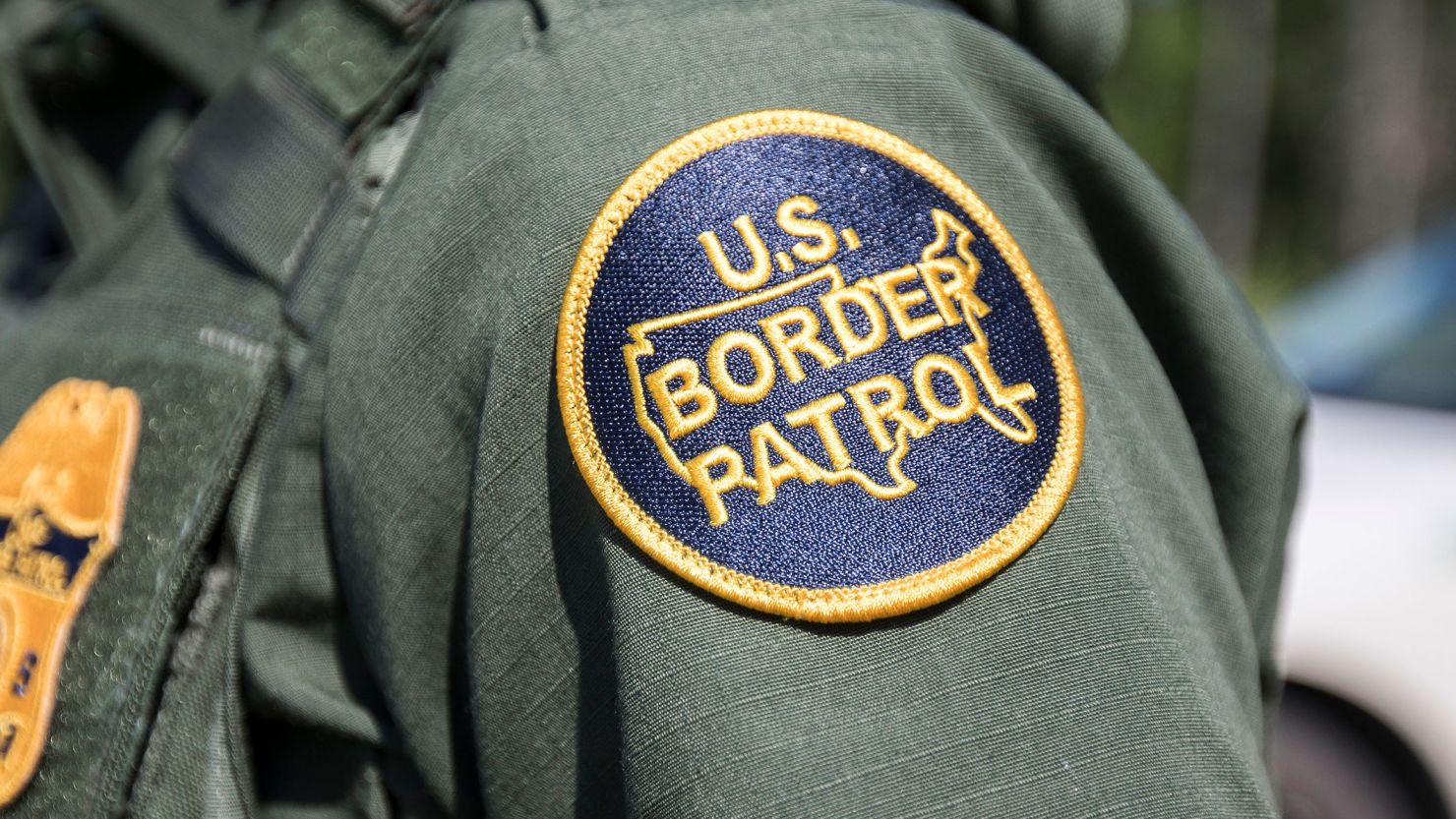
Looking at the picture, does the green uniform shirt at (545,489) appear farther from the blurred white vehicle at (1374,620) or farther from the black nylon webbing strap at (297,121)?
the blurred white vehicle at (1374,620)

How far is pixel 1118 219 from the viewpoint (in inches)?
34.2

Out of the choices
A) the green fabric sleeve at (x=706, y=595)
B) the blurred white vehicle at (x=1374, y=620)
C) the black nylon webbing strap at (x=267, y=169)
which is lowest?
the blurred white vehicle at (x=1374, y=620)

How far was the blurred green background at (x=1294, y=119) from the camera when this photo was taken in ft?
40.7

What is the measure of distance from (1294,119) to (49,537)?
1470 cm

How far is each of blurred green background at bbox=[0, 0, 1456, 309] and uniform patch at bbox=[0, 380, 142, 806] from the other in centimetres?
1282

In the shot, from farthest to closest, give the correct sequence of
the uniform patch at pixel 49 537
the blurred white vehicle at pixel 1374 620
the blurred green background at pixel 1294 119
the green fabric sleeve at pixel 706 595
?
the blurred green background at pixel 1294 119, the blurred white vehicle at pixel 1374 620, the uniform patch at pixel 49 537, the green fabric sleeve at pixel 706 595

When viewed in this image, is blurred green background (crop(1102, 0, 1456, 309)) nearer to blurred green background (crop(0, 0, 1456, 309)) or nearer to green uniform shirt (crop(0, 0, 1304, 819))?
blurred green background (crop(0, 0, 1456, 309))

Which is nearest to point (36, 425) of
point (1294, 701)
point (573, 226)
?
point (573, 226)

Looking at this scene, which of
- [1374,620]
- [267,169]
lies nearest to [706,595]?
[267,169]

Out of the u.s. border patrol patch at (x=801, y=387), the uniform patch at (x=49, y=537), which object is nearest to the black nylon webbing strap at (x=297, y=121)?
the uniform patch at (x=49, y=537)

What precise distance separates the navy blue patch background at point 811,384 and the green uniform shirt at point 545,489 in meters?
0.03

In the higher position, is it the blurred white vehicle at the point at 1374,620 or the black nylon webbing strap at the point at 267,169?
the black nylon webbing strap at the point at 267,169

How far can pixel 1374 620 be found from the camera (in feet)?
7.75

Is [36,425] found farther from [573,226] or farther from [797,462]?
[797,462]
